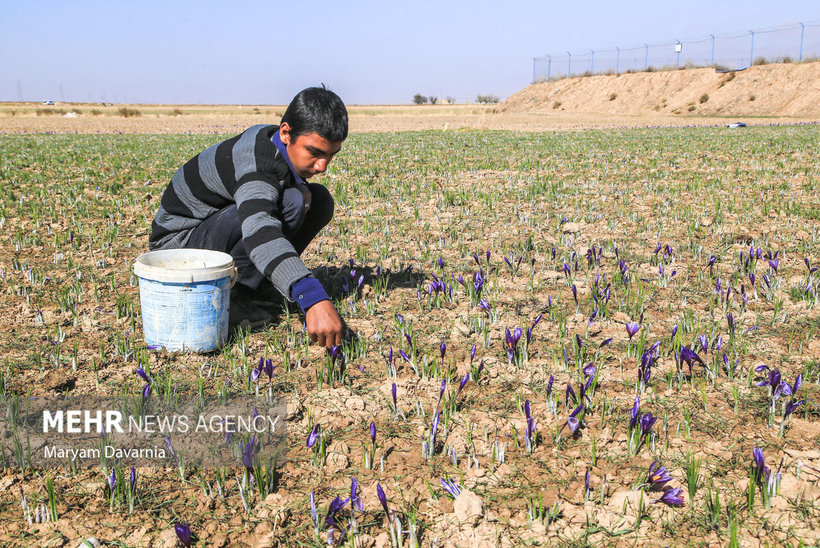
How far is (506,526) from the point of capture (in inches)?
89.6

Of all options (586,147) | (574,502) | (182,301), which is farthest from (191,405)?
(586,147)

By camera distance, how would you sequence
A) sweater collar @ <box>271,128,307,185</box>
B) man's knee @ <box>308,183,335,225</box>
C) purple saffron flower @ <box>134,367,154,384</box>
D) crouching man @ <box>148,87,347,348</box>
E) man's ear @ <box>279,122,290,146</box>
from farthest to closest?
man's knee @ <box>308,183,335,225</box> → sweater collar @ <box>271,128,307,185</box> → man's ear @ <box>279,122,290,146</box> → crouching man @ <box>148,87,347,348</box> → purple saffron flower @ <box>134,367,154,384</box>

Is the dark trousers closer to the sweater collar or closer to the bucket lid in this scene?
the sweater collar

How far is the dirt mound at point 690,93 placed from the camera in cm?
4616

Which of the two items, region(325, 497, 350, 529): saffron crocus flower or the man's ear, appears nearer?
region(325, 497, 350, 529): saffron crocus flower

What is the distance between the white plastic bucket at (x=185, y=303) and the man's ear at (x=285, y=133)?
2.71ft

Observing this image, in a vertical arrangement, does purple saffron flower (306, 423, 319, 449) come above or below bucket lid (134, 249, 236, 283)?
below

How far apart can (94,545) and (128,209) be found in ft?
24.7

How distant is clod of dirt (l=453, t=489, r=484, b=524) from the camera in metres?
2.29

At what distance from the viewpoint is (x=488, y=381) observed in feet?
11.3

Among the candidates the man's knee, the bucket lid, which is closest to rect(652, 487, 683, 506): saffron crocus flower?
the bucket lid

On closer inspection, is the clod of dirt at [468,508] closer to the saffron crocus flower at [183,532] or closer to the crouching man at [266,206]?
the saffron crocus flower at [183,532]

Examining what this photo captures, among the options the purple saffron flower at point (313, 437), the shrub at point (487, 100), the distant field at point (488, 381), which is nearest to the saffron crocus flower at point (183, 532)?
the distant field at point (488, 381)

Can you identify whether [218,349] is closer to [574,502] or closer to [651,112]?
[574,502]
